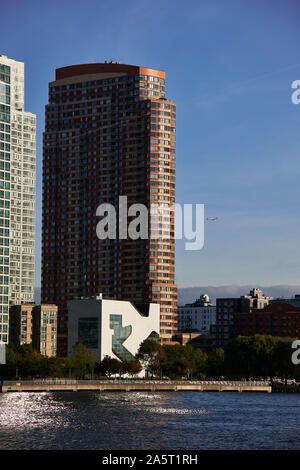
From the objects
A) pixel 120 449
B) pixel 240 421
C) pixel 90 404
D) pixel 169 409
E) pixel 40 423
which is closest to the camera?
pixel 120 449

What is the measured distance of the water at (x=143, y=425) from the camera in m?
116

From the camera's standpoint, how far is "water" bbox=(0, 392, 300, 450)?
4555 inches

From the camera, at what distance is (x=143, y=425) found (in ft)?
456

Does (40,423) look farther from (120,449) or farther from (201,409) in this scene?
(201,409)

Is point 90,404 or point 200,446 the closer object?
point 200,446
